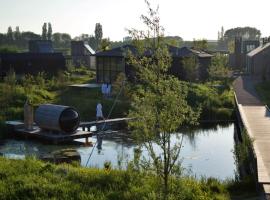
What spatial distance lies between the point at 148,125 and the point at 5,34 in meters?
131

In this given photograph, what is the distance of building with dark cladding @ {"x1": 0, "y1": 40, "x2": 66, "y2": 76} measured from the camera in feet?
169

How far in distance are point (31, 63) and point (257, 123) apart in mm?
32602

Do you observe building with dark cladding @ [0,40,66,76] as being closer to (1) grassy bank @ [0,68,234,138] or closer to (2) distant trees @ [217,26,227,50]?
(1) grassy bank @ [0,68,234,138]

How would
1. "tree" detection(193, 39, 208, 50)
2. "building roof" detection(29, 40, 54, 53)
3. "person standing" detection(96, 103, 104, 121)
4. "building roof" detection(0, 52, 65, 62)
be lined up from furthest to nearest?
"building roof" detection(29, 40, 54, 53), "tree" detection(193, 39, 208, 50), "building roof" detection(0, 52, 65, 62), "person standing" detection(96, 103, 104, 121)

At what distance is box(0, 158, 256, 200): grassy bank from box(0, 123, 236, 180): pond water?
3.81 meters

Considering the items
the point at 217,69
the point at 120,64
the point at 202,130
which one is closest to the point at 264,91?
the point at 217,69

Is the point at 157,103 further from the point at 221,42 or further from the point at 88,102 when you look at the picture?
the point at 221,42

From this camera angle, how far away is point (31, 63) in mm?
53312

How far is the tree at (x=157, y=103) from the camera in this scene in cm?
1046

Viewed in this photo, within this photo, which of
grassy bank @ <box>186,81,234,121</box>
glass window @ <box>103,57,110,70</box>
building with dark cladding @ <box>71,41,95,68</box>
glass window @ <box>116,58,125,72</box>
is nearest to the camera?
grassy bank @ <box>186,81,234,121</box>

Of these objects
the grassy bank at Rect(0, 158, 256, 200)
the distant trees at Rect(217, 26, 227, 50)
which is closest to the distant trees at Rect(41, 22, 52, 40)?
the distant trees at Rect(217, 26, 227, 50)

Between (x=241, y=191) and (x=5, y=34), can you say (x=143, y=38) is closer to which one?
(x=241, y=191)

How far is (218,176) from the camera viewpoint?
18.6 meters

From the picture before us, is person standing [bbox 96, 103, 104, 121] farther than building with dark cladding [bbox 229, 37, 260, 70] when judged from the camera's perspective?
No
